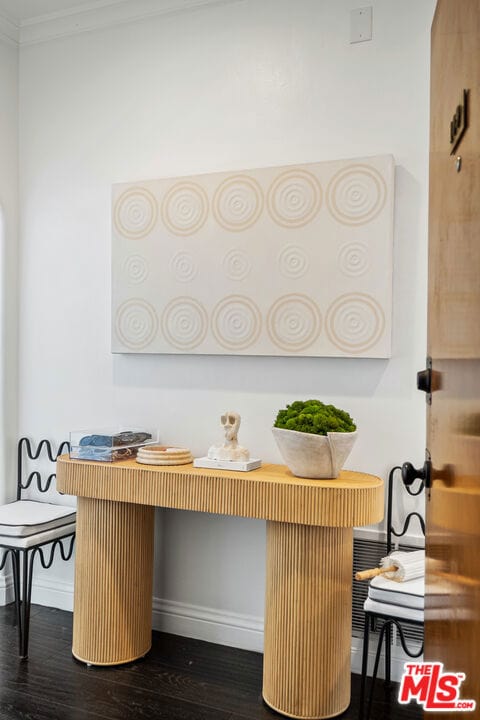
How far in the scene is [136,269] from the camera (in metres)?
2.88

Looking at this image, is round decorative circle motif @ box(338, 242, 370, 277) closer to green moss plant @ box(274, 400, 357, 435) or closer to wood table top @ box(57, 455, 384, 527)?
green moss plant @ box(274, 400, 357, 435)

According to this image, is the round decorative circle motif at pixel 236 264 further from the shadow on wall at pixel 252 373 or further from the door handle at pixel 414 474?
the door handle at pixel 414 474

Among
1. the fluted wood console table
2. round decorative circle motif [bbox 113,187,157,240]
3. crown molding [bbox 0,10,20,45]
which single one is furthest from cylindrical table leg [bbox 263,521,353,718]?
crown molding [bbox 0,10,20,45]

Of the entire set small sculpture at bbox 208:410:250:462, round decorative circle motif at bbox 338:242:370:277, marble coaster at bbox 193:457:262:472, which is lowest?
marble coaster at bbox 193:457:262:472

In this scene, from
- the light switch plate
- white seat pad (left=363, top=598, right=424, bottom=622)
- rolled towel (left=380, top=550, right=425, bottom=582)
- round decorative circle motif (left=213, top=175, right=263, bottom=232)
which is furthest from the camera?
round decorative circle motif (left=213, top=175, right=263, bottom=232)

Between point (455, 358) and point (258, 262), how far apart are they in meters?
1.78

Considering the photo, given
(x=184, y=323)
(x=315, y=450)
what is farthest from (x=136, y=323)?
(x=315, y=450)

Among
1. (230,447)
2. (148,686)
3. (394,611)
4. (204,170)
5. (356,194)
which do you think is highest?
(204,170)

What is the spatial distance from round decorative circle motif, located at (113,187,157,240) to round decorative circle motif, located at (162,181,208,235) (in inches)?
2.8

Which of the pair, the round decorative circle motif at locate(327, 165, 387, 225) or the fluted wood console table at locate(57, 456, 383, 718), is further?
the round decorative circle motif at locate(327, 165, 387, 225)

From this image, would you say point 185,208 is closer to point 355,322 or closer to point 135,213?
point 135,213

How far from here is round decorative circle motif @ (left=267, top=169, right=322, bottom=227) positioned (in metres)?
2.55

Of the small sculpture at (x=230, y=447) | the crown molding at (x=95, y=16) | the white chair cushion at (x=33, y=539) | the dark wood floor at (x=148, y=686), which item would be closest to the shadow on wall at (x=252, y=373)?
the small sculpture at (x=230, y=447)

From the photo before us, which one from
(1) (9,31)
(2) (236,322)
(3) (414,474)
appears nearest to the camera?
(3) (414,474)
